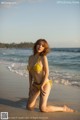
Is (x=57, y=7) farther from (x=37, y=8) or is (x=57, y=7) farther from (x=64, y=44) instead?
(x=64, y=44)

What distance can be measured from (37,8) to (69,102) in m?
0.85

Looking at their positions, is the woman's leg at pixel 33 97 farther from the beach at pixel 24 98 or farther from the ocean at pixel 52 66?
the ocean at pixel 52 66

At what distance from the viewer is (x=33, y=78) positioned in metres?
2.72

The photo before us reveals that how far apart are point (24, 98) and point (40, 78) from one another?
34 cm

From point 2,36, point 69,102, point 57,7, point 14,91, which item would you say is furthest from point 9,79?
point 57,7

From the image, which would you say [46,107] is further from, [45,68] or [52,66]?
[52,66]

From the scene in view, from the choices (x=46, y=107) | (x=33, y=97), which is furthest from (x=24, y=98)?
(x=46, y=107)

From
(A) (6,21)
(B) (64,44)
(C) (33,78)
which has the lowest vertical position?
(C) (33,78)

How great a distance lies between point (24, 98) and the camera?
9.57 feet

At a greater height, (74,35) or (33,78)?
(74,35)

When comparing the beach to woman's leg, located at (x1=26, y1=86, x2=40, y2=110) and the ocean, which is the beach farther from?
the ocean

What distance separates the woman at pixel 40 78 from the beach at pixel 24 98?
5 cm

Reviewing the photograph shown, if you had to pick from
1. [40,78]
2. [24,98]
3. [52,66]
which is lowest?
[24,98]

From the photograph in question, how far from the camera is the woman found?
8.60 feet
